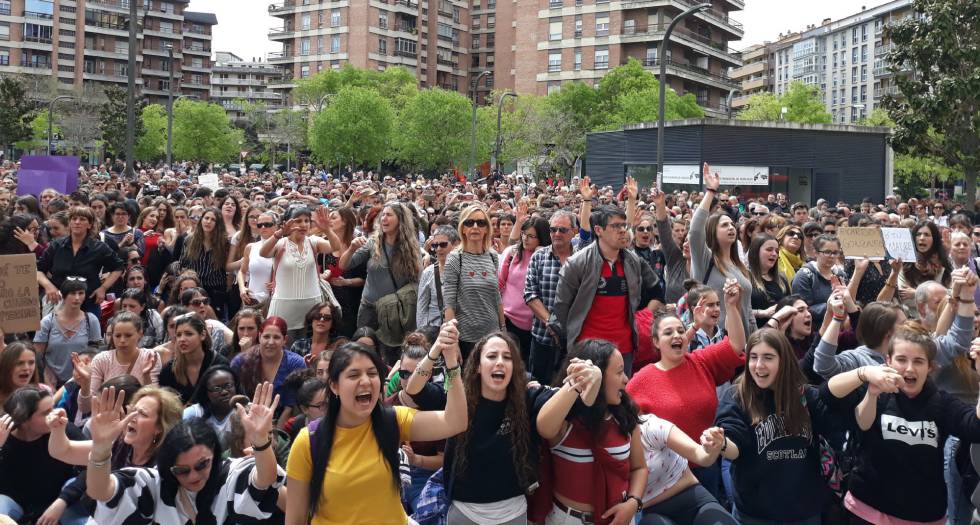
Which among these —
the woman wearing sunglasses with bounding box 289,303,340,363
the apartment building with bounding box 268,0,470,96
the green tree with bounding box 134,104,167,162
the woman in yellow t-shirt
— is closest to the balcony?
the apartment building with bounding box 268,0,470,96

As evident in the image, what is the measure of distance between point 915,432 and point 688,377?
4.29 feet

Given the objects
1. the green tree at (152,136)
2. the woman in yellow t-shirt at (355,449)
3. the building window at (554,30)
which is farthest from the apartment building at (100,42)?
the woman in yellow t-shirt at (355,449)

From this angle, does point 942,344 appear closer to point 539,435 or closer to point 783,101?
point 539,435

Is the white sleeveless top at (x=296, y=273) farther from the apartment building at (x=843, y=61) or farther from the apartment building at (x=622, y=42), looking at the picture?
the apartment building at (x=843, y=61)

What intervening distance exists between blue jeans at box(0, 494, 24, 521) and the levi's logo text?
4795 mm

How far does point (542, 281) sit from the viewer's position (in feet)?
24.8

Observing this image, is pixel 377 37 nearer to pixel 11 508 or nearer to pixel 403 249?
pixel 403 249

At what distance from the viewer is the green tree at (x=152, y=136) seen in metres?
78.1

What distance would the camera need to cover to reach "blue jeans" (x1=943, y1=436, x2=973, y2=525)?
17.4 feet

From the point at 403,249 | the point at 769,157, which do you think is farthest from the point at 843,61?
the point at 403,249

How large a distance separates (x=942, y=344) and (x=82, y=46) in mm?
106481

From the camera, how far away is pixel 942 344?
19.0 feet

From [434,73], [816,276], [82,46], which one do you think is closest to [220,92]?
[82,46]

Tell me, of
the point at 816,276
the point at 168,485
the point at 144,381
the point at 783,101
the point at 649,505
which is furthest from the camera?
the point at 783,101
